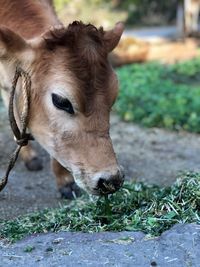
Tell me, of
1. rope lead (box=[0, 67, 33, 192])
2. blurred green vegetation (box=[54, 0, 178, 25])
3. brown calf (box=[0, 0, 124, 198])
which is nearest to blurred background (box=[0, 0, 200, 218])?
rope lead (box=[0, 67, 33, 192])

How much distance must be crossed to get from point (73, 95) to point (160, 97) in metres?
4.67

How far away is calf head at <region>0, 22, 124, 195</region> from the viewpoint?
11.7 ft

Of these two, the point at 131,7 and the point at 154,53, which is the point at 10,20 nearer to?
the point at 154,53

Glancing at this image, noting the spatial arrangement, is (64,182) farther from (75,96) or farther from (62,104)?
(75,96)

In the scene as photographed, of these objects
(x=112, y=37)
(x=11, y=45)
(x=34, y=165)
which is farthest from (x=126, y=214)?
(x=34, y=165)

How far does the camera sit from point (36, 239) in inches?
140

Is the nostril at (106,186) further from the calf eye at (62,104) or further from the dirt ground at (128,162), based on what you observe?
the dirt ground at (128,162)

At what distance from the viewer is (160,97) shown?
816 centimetres

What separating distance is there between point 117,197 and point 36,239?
0.78 meters

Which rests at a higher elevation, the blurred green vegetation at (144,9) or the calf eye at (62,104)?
the blurred green vegetation at (144,9)

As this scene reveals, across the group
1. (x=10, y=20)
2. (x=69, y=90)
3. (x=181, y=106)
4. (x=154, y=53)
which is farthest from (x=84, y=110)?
(x=154, y=53)

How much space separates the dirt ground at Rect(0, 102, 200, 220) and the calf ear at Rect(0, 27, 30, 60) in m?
1.13

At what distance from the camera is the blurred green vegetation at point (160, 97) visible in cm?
743

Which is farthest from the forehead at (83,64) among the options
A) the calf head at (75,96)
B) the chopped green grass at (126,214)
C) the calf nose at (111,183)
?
the chopped green grass at (126,214)
